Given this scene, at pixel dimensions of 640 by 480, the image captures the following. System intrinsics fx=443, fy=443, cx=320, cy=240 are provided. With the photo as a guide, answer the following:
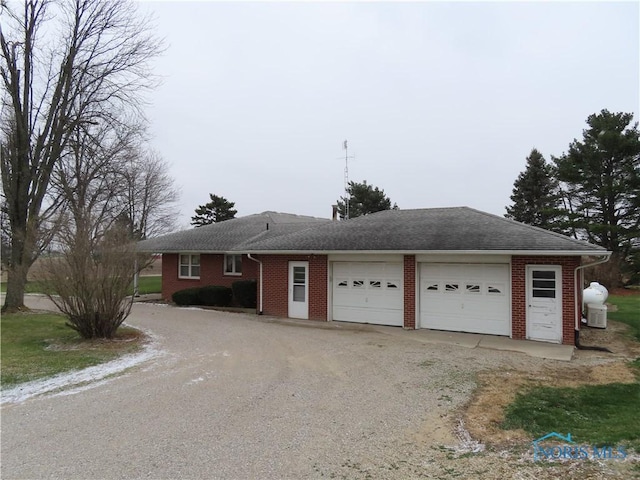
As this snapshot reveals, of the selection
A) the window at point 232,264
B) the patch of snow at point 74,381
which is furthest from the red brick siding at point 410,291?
the window at point 232,264

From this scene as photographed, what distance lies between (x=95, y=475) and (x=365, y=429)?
296 centimetres

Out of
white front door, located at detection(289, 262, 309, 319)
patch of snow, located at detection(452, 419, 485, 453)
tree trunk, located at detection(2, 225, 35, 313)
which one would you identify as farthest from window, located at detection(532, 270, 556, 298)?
tree trunk, located at detection(2, 225, 35, 313)

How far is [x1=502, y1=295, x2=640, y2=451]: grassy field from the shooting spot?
5109 mm

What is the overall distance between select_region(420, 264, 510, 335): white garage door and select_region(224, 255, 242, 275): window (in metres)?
9.62

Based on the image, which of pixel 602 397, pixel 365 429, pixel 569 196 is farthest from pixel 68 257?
pixel 569 196

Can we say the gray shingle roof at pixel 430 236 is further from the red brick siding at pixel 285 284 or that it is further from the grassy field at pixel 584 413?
the grassy field at pixel 584 413

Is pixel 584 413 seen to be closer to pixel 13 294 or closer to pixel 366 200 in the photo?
pixel 13 294

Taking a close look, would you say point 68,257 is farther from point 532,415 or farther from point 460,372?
point 532,415

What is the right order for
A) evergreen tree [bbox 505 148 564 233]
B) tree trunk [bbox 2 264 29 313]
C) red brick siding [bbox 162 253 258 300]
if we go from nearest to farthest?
tree trunk [bbox 2 264 29 313], red brick siding [bbox 162 253 258 300], evergreen tree [bbox 505 148 564 233]

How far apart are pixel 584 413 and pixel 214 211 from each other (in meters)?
49.8

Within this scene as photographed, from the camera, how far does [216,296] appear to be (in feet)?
62.6

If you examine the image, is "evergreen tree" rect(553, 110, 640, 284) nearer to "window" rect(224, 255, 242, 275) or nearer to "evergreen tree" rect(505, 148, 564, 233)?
"evergreen tree" rect(505, 148, 564, 233)

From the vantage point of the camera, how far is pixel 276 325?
14.1 metres

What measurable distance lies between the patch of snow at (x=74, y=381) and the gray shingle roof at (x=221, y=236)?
10502mm
